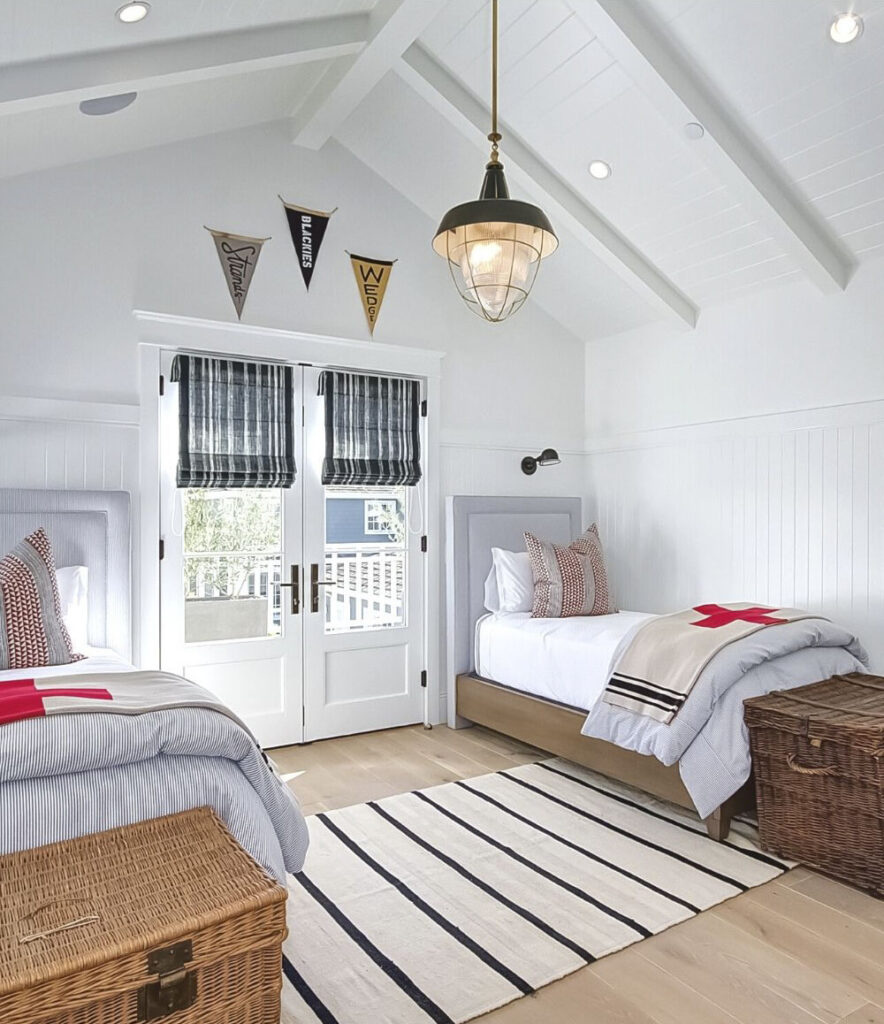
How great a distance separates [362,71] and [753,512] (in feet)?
9.51

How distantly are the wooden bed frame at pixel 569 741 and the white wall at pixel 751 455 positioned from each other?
49.2 inches

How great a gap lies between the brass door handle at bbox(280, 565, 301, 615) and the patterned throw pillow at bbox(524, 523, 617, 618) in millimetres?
1243

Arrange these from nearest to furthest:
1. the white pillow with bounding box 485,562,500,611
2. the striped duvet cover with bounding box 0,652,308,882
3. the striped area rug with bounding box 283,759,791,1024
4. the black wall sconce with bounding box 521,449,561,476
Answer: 1. the striped duvet cover with bounding box 0,652,308,882
2. the striped area rug with bounding box 283,759,791,1024
3. the white pillow with bounding box 485,562,500,611
4. the black wall sconce with bounding box 521,449,561,476

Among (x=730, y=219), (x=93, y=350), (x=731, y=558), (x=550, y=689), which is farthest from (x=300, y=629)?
(x=730, y=219)

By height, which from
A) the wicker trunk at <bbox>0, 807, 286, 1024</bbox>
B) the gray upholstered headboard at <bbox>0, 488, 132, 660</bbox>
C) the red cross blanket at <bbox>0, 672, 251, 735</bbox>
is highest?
the gray upholstered headboard at <bbox>0, 488, 132, 660</bbox>

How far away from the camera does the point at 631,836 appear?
2.96m

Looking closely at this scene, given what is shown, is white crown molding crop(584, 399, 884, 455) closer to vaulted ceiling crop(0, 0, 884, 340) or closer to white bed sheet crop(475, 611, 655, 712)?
vaulted ceiling crop(0, 0, 884, 340)

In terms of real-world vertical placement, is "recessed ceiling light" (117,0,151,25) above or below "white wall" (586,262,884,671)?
above

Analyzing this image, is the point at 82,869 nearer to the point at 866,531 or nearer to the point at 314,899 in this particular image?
the point at 314,899

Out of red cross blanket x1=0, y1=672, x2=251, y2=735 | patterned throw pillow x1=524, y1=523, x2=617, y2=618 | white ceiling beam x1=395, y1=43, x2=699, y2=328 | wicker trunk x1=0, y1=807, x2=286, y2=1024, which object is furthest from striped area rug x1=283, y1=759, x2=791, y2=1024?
white ceiling beam x1=395, y1=43, x2=699, y2=328

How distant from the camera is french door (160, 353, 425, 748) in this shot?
3830mm

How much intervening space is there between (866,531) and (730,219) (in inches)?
63.4

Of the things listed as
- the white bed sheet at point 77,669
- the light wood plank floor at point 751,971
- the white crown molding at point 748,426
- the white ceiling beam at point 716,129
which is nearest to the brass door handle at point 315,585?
the white bed sheet at point 77,669

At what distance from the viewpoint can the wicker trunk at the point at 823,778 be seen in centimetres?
250
